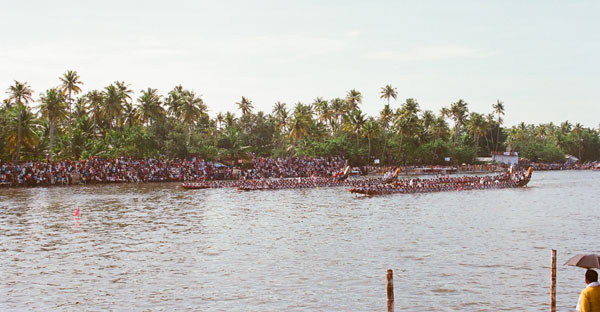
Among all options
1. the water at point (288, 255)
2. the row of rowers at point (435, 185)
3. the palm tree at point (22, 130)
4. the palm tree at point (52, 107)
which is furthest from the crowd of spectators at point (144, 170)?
the row of rowers at point (435, 185)

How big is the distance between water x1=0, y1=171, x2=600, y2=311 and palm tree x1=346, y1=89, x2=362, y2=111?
86854mm

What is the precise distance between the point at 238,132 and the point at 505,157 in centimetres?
6676

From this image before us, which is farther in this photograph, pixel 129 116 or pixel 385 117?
pixel 385 117

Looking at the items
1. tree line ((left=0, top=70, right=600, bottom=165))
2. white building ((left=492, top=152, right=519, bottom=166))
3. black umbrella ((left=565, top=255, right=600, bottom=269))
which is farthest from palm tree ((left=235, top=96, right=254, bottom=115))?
black umbrella ((left=565, top=255, right=600, bottom=269))

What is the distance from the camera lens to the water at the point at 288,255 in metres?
20.5

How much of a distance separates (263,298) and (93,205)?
119ft

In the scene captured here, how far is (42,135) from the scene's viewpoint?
89.3 metres

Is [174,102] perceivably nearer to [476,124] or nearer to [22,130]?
[22,130]

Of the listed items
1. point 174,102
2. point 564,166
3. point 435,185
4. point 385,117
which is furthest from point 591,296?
point 564,166

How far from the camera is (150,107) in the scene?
336ft

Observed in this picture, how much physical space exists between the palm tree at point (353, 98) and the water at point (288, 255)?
285 ft

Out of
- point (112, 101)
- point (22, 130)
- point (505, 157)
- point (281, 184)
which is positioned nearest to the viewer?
point (281, 184)

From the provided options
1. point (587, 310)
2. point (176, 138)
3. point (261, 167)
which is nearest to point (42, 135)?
point (176, 138)

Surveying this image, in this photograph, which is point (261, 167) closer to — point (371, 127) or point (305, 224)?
point (371, 127)
